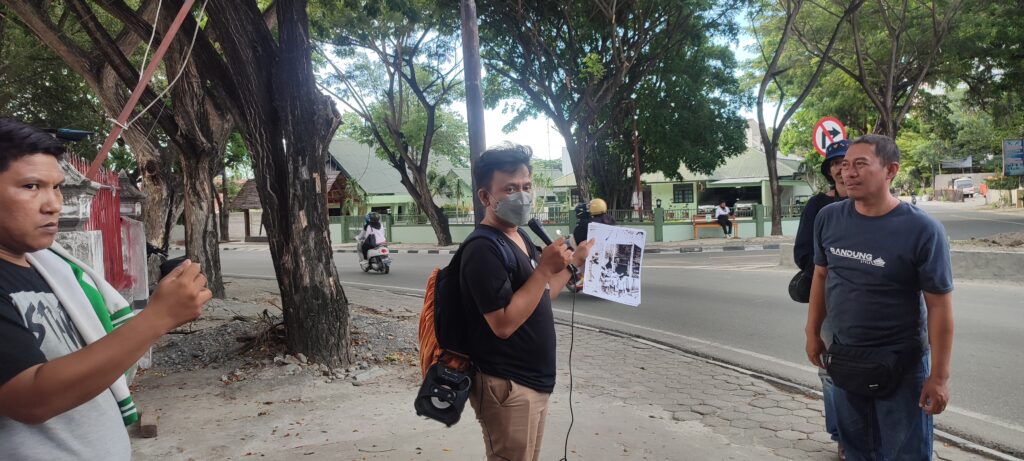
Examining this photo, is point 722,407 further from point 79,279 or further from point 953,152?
point 953,152

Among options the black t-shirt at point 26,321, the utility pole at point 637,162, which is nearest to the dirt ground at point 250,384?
the black t-shirt at point 26,321

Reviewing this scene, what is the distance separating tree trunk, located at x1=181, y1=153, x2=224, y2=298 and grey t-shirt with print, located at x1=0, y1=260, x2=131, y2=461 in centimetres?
1004

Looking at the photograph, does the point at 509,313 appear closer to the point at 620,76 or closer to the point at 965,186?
the point at 620,76

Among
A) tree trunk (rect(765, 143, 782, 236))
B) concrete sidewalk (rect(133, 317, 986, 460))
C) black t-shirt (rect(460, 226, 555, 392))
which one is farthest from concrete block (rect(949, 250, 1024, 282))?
tree trunk (rect(765, 143, 782, 236))

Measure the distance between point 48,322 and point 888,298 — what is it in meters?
2.76

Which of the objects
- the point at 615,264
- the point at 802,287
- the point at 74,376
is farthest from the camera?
the point at 802,287

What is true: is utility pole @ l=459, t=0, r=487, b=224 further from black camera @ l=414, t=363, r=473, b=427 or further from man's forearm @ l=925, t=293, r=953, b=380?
man's forearm @ l=925, t=293, r=953, b=380

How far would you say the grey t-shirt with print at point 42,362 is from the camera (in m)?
1.33

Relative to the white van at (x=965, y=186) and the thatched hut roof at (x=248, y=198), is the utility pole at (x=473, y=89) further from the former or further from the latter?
the white van at (x=965, y=186)

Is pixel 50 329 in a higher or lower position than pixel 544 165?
lower

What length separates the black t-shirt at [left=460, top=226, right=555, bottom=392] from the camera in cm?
225

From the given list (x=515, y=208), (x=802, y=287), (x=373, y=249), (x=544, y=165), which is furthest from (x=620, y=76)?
(x=544, y=165)

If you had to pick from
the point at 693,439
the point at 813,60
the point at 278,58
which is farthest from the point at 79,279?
the point at 813,60

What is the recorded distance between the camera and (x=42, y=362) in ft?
4.47
